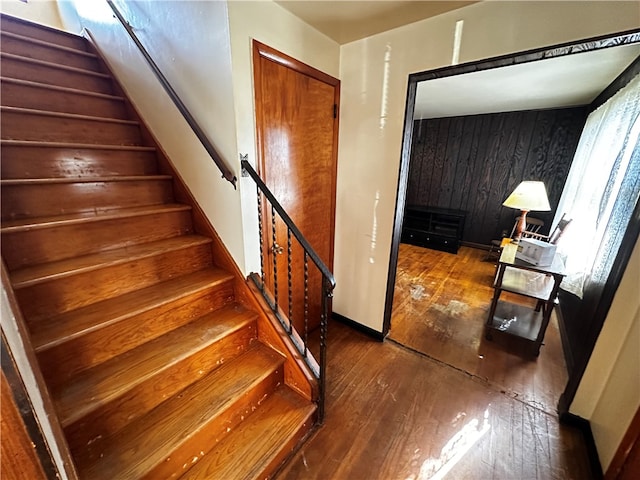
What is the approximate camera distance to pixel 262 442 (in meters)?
1.26

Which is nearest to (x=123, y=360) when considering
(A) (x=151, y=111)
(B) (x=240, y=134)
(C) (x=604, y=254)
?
(B) (x=240, y=134)

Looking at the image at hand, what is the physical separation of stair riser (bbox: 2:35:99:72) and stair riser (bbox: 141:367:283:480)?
9.28 ft

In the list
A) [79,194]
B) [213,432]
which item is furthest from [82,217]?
[213,432]

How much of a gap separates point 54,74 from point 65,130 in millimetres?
621

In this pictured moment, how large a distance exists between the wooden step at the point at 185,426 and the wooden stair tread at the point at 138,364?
0.62ft

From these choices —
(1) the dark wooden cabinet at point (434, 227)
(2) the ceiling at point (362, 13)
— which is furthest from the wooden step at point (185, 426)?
(1) the dark wooden cabinet at point (434, 227)

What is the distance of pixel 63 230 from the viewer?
4.36 ft

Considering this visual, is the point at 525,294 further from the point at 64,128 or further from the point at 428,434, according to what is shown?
the point at 64,128

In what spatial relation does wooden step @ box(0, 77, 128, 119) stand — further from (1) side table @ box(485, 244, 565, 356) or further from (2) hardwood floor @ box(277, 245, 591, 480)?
(1) side table @ box(485, 244, 565, 356)

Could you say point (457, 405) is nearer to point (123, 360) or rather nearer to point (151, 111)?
point (123, 360)

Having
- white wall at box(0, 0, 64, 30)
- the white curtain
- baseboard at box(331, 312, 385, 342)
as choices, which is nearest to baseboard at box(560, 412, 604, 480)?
the white curtain

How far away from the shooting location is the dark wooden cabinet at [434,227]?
447 centimetres

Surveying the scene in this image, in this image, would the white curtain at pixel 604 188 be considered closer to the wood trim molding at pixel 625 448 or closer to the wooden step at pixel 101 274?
the wood trim molding at pixel 625 448

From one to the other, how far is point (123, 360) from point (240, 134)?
4.18 ft
